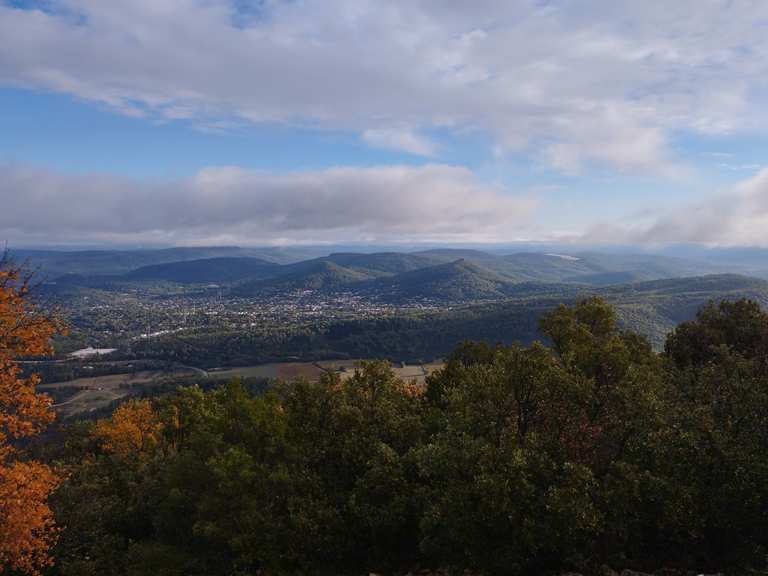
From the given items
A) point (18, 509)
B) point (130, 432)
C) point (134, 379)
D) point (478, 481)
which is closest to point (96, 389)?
point (134, 379)

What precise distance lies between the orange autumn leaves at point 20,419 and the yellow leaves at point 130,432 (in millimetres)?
33828

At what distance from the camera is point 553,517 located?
689 inches

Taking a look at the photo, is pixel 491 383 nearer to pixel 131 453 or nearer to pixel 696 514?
pixel 696 514

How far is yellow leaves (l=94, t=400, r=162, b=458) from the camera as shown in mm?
54219

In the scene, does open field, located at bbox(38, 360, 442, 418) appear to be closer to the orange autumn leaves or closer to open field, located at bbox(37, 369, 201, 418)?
open field, located at bbox(37, 369, 201, 418)

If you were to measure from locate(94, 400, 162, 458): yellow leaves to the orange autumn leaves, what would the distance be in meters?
33.8

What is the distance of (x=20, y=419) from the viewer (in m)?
20.6

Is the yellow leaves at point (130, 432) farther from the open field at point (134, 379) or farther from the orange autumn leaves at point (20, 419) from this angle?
the open field at point (134, 379)

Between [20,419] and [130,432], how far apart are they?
39.8m

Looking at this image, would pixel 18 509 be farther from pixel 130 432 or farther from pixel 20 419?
pixel 130 432

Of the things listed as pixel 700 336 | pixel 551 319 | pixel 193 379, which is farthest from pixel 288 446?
pixel 193 379

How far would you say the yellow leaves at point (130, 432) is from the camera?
2135 inches

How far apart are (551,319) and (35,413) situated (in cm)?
3236

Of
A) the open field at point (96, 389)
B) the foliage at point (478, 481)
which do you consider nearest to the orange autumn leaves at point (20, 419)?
the foliage at point (478, 481)
